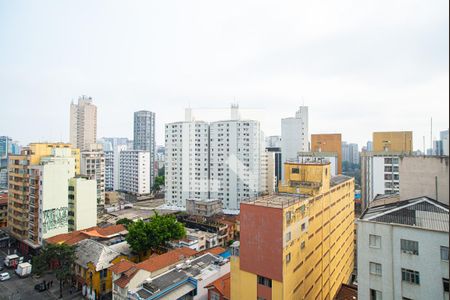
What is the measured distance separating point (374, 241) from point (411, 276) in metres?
1.10

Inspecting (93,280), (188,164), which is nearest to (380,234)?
(93,280)

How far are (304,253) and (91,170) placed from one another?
29.9m

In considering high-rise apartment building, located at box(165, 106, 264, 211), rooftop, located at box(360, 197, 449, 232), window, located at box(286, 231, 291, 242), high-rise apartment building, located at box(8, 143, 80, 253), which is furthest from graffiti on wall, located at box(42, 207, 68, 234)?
rooftop, located at box(360, 197, 449, 232)

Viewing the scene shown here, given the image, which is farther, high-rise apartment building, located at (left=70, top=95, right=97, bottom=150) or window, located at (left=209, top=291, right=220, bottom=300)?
high-rise apartment building, located at (left=70, top=95, right=97, bottom=150)

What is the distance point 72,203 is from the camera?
20.4 metres

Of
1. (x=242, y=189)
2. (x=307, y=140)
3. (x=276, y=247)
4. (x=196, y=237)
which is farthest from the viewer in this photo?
(x=307, y=140)

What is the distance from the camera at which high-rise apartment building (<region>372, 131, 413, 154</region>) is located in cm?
2284

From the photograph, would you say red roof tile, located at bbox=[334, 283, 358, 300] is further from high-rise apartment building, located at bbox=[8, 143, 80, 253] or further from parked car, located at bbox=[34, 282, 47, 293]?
high-rise apartment building, located at bbox=[8, 143, 80, 253]

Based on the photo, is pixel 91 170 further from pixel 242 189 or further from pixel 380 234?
pixel 380 234

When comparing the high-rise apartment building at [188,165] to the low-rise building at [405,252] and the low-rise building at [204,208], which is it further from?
the low-rise building at [405,252]

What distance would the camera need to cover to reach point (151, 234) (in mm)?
16172

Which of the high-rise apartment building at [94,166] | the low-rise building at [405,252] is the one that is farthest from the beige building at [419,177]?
the high-rise apartment building at [94,166]

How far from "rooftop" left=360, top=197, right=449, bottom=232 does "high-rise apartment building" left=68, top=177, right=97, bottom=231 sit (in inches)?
753

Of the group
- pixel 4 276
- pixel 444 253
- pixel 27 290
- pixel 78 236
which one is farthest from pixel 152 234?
pixel 444 253
